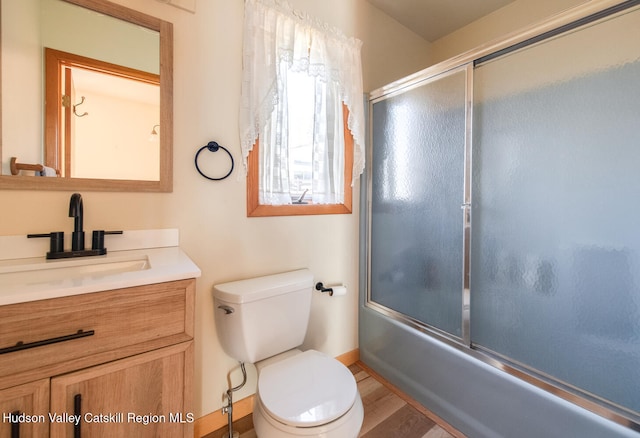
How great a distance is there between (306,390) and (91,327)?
0.73m

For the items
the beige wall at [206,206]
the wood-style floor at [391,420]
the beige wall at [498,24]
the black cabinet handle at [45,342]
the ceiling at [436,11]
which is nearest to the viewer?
the black cabinet handle at [45,342]

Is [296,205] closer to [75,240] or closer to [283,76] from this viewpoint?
[283,76]

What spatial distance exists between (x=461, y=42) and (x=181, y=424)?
2887 mm

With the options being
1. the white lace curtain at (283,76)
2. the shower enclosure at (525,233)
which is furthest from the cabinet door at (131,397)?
the shower enclosure at (525,233)

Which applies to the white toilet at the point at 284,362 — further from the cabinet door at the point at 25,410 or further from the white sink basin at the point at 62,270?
the cabinet door at the point at 25,410

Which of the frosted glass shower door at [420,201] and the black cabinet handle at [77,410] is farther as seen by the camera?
the frosted glass shower door at [420,201]

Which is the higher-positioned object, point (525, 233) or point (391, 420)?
point (525, 233)

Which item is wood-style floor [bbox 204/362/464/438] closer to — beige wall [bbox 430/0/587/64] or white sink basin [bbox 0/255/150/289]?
white sink basin [bbox 0/255/150/289]

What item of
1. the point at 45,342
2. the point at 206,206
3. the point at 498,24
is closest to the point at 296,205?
the point at 206,206

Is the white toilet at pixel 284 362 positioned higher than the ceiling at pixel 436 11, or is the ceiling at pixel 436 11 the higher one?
the ceiling at pixel 436 11

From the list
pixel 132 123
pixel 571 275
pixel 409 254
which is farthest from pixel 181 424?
pixel 571 275

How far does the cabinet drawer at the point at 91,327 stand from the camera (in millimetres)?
660

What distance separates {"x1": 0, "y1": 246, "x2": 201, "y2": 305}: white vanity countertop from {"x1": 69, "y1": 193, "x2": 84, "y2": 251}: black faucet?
53 mm

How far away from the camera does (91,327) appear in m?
0.74
